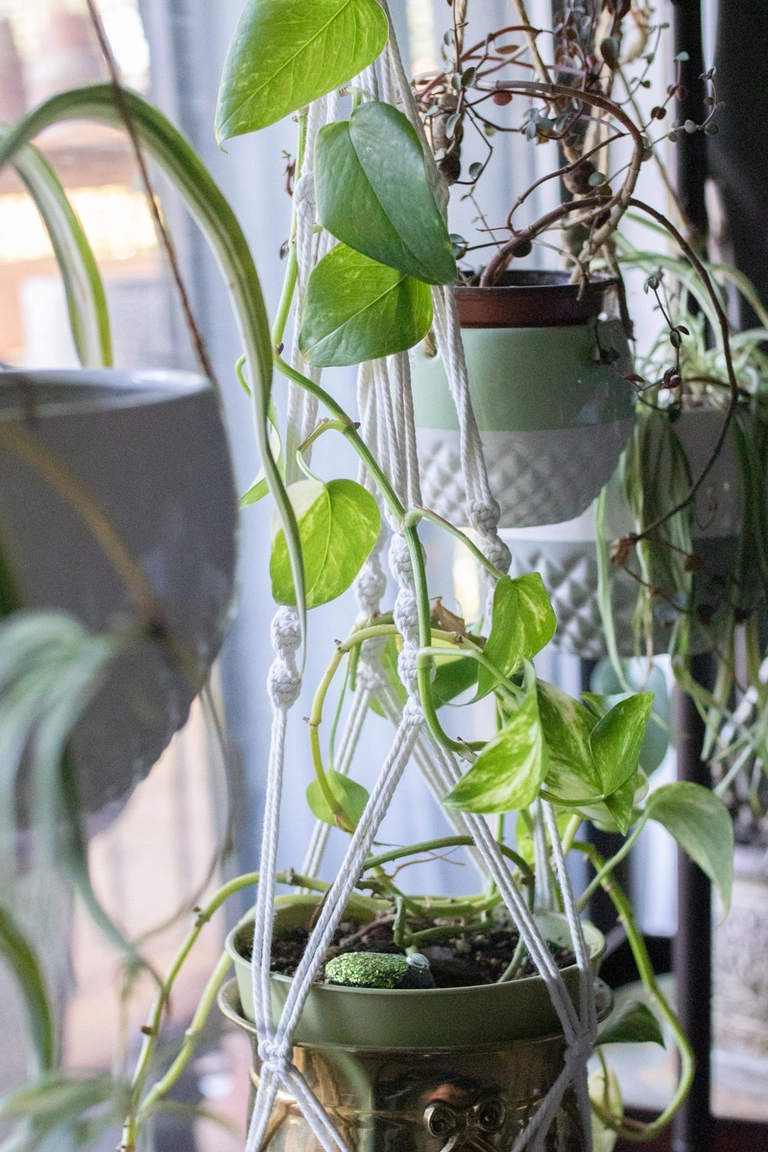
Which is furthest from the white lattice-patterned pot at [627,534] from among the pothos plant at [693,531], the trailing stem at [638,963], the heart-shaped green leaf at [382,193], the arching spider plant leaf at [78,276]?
the arching spider plant leaf at [78,276]

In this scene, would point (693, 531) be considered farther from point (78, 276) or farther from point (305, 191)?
point (78, 276)

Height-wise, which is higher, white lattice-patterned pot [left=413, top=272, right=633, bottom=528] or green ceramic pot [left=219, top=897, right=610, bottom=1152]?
white lattice-patterned pot [left=413, top=272, right=633, bottom=528]

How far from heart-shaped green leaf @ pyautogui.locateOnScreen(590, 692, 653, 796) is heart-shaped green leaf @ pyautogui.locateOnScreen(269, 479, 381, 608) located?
17 cm

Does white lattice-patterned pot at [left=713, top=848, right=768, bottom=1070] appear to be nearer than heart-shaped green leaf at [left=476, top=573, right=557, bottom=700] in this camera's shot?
No

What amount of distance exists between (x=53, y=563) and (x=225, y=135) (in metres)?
0.35

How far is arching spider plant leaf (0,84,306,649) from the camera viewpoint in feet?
0.99

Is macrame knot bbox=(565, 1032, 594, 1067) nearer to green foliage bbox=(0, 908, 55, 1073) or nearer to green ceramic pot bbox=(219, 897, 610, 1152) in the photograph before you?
green ceramic pot bbox=(219, 897, 610, 1152)

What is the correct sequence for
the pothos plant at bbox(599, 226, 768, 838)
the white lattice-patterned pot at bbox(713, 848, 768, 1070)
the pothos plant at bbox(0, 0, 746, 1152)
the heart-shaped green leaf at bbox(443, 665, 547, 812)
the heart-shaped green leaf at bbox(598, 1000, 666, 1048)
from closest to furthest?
the pothos plant at bbox(0, 0, 746, 1152) → the heart-shaped green leaf at bbox(443, 665, 547, 812) → the heart-shaped green leaf at bbox(598, 1000, 666, 1048) → the pothos plant at bbox(599, 226, 768, 838) → the white lattice-patterned pot at bbox(713, 848, 768, 1070)

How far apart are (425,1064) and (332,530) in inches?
11.1

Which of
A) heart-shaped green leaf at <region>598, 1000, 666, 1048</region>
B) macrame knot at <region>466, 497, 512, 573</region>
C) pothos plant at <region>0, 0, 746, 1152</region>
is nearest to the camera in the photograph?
pothos plant at <region>0, 0, 746, 1152</region>

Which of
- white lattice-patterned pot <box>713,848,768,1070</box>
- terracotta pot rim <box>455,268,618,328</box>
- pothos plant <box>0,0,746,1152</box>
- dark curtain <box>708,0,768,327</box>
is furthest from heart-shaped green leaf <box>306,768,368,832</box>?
dark curtain <box>708,0,768,327</box>

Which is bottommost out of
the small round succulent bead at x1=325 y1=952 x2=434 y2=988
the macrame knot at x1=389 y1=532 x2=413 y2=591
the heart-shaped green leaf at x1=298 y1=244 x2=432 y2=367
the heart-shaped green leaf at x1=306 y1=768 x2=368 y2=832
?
the small round succulent bead at x1=325 y1=952 x2=434 y2=988

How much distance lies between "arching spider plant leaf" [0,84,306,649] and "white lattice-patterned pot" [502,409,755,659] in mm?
624

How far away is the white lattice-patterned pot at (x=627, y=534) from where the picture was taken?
963 mm
